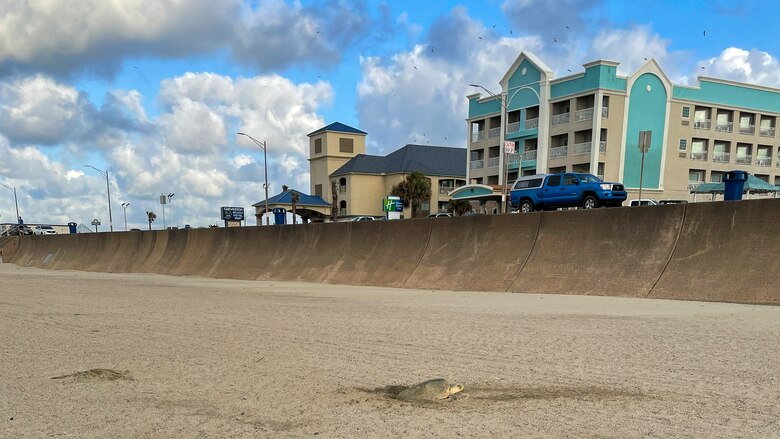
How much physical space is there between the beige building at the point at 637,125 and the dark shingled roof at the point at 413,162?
65.0 feet

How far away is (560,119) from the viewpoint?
4397cm

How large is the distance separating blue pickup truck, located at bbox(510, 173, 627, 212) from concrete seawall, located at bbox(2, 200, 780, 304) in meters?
5.80

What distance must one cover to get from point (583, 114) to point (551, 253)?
1300 inches

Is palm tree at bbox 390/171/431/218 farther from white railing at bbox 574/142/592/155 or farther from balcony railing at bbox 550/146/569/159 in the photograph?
white railing at bbox 574/142/592/155

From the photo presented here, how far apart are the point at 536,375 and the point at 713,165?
50.1 m

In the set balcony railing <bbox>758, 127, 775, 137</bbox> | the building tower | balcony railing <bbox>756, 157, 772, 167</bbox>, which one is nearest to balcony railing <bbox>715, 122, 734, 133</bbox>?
balcony railing <bbox>758, 127, 775, 137</bbox>

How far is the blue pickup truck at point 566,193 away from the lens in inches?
707

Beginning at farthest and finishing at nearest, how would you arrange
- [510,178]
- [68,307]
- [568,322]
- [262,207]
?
1. [262,207]
2. [510,178]
3. [68,307]
4. [568,322]

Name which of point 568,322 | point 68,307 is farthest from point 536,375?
point 68,307

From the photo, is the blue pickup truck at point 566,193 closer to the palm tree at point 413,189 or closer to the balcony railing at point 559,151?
the balcony railing at point 559,151

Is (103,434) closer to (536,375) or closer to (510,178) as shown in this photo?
(536,375)

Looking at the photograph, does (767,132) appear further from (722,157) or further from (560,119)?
(560,119)

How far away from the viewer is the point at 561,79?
43688 mm

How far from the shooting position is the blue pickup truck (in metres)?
18.0
